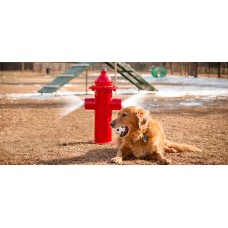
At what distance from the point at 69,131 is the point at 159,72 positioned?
758mm

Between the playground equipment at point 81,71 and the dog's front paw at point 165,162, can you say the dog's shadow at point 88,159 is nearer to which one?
the dog's front paw at point 165,162

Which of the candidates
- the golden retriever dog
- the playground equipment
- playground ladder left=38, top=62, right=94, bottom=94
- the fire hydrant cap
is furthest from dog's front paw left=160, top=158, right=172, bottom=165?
playground ladder left=38, top=62, right=94, bottom=94

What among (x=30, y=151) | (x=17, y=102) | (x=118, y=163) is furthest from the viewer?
(x=17, y=102)

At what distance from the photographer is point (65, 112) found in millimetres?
3129

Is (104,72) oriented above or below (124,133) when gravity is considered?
above

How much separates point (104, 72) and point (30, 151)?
2.43 ft

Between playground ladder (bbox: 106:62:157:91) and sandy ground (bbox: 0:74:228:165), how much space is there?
92 millimetres

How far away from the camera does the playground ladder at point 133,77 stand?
3255 millimetres

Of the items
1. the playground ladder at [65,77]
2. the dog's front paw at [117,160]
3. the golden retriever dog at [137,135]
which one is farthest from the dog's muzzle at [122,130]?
the playground ladder at [65,77]

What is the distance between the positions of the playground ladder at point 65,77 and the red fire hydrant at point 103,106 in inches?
16.5

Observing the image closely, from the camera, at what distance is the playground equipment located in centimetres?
326

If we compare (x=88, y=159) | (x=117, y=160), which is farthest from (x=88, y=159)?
(x=117, y=160)
